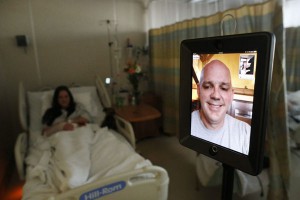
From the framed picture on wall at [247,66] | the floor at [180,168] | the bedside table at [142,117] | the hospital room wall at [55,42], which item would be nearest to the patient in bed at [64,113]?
the bedside table at [142,117]

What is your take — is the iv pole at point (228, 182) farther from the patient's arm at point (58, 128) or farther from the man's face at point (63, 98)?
the man's face at point (63, 98)

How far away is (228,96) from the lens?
53 cm

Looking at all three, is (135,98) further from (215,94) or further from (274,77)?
(215,94)

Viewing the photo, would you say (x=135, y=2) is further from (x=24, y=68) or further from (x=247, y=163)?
(x=247, y=163)

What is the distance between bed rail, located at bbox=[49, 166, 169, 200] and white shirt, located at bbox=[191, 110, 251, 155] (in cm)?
82

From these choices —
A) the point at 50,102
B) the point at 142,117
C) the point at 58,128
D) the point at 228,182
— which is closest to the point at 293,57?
the point at 142,117

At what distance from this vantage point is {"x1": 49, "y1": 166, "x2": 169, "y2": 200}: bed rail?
1200 mm

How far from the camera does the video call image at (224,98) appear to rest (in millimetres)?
484

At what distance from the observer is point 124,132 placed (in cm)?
223

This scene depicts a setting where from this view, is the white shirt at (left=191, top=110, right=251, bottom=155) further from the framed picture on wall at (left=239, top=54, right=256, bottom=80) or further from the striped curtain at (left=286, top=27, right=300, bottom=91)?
the striped curtain at (left=286, top=27, right=300, bottom=91)

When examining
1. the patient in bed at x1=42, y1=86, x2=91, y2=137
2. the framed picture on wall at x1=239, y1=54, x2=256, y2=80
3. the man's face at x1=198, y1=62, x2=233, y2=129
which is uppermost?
the framed picture on wall at x1=239, y1=54, x2=256, y2=80

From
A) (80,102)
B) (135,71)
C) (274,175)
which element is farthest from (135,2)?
(274,175)

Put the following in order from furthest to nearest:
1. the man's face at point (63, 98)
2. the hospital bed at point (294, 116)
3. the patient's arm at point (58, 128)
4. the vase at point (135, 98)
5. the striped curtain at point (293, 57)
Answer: the vase at point (135, 98)
the man's face at point (63, 98)
the patient's arm at point (58, 128)
the striped curtain at point (293, 57)
the hospital bed at point (294, 116)

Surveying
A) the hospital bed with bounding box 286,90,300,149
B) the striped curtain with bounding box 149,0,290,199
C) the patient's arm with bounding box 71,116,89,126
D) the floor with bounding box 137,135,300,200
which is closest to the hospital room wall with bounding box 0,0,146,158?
the patient's arm with bounding box 71,116,89,126
